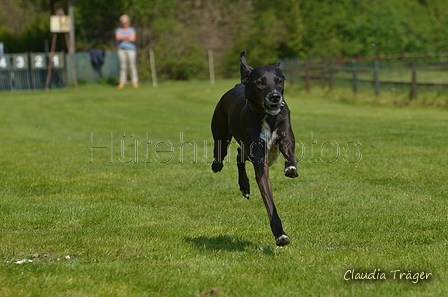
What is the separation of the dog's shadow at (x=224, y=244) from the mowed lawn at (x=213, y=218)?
0.02 metres

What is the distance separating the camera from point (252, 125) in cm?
608

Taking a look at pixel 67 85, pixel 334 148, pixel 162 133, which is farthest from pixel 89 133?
pixel 67 85

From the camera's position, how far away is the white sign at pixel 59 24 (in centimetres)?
3247

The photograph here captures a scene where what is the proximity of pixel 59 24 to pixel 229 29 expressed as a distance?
47.7 ft

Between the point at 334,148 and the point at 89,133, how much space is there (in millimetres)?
6591

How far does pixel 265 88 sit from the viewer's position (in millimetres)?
5887

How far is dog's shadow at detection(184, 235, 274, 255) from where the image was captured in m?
5.84

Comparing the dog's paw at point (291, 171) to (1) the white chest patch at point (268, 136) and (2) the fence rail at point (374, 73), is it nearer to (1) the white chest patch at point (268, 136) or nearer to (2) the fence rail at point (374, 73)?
(1) the white chest patch at point (268, 136)

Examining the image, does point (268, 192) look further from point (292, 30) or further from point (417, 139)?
point (292, 30)

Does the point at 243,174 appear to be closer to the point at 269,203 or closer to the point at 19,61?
the point at 269,203

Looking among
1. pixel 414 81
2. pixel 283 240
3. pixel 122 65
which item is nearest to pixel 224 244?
pixel 283 240

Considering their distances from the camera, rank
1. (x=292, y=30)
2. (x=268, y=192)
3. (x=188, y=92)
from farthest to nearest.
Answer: (x=292, y=30) < (x=188, y=92) < (x=268, y=192)

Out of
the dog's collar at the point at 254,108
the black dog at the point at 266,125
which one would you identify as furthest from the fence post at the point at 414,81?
the dog's collar at the point at 254,108

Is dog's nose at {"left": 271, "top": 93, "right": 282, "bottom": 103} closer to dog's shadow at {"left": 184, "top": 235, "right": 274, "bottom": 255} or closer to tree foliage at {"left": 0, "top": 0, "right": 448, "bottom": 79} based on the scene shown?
dog's shadow at {"left": 184, "top": 235, "right": 274, "bottom": 255}
